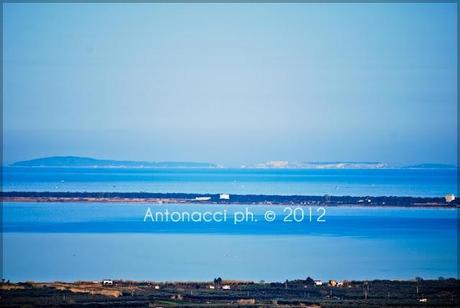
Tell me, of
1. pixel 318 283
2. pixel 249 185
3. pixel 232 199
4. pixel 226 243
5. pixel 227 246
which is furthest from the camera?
pixel 249 185

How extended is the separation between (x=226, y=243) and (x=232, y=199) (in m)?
26.5

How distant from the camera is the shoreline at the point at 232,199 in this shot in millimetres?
58000

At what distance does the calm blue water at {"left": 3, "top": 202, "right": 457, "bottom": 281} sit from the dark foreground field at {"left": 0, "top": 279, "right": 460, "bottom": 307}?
2.68 metres

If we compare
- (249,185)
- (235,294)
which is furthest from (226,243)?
(249,185)

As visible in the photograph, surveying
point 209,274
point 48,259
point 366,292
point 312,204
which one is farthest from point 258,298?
point 312,204

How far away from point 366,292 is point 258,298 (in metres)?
2.50

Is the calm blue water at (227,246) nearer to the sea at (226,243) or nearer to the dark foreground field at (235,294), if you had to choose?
the sea at (226,243)

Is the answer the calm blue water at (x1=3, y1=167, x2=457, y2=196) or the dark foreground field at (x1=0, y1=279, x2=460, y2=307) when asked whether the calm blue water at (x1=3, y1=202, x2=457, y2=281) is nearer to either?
the dark foreground field at (x1=0, y1=279, x2=460, y2=307)

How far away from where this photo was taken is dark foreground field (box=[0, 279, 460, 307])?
19359mm

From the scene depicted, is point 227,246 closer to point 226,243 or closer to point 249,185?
point 226,243

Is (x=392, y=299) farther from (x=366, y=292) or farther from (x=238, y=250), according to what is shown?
(x=238, y=250)

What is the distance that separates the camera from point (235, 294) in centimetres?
2077

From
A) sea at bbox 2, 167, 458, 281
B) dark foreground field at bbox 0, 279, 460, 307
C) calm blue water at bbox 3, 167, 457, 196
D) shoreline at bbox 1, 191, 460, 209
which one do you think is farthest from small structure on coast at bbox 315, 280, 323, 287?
calm blue water at bbox 3, 167, 457, 196

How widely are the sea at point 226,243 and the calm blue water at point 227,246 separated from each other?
1.3 inches
